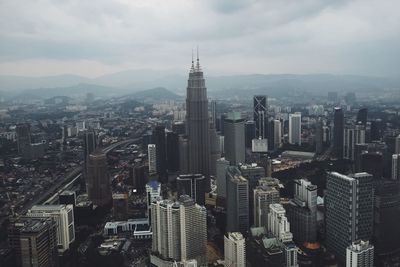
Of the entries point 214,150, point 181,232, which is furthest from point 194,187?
point 181,232

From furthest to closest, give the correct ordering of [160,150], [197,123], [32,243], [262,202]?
[160,150] → [197,123] → [262,202] → [32,243]

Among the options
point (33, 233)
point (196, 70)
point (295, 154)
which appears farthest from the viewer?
point (295, 154)

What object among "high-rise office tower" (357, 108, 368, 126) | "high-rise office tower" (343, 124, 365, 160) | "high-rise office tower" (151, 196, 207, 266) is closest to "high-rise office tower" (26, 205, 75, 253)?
"high-rise office tower" (151, 196, 207, 266)

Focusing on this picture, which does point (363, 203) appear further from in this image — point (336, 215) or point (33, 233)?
point (33, 233)

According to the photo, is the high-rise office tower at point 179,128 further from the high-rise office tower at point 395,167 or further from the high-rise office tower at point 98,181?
the high-rise office tower at point 395,167

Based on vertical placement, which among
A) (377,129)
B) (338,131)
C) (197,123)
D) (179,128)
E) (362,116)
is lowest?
(338,131)

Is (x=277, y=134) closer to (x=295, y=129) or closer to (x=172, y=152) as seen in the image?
(x=295, y=129)

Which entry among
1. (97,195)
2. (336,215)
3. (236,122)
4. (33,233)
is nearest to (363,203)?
(336,215)

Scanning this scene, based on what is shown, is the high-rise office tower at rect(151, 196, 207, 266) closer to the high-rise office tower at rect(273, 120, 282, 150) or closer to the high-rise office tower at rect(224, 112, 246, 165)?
the high-rise office tower at rect(224, 112, 246, 165)
